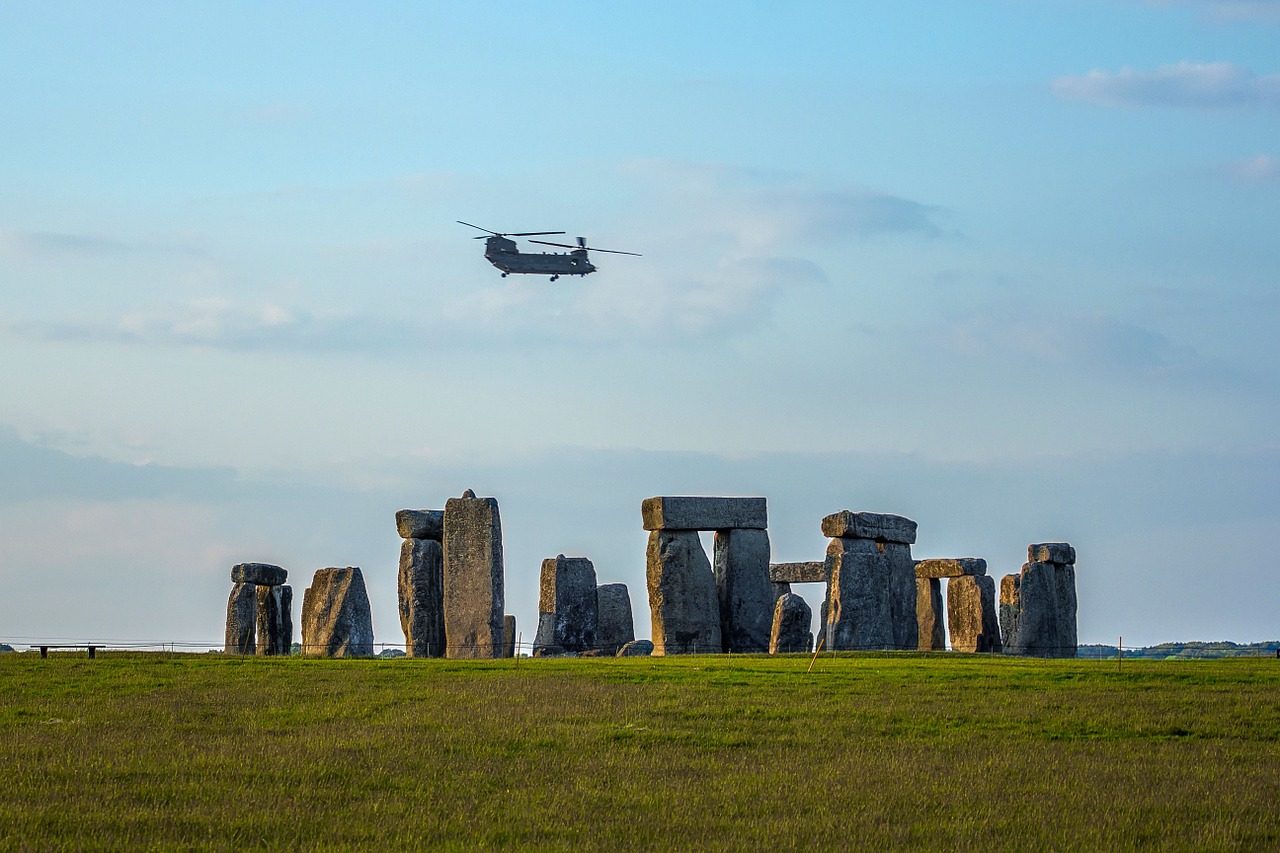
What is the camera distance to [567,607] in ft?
105

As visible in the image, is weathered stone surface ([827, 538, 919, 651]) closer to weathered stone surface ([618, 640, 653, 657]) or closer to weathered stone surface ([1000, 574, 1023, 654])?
weathered stone surface ([1000, 574, 1023, 654])

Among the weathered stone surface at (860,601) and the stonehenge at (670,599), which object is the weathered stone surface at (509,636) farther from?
the weathered stone surface at (860,601)

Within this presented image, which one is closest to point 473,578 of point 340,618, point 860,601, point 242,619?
point 340,618

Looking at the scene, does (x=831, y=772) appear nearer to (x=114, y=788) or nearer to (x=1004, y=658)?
(x=114, y=788)

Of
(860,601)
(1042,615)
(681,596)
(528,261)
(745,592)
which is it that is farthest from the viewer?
(528,261)

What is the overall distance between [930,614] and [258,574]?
14.4 meters

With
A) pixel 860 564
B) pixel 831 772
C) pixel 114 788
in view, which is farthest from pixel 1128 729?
pixel 860 564

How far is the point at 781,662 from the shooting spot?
24.4 metres

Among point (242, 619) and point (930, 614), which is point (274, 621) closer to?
point (242, 619)

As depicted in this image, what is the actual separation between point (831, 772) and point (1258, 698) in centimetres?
790

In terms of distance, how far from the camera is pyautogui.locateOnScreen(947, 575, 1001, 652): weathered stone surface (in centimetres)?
3453

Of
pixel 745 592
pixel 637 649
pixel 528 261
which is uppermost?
pixel 528 261

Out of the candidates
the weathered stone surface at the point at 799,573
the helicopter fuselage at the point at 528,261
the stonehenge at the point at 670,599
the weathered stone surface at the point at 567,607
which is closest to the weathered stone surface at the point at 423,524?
the stonehenge at the point at 670,599

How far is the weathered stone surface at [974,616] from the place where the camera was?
34531 millimetres
